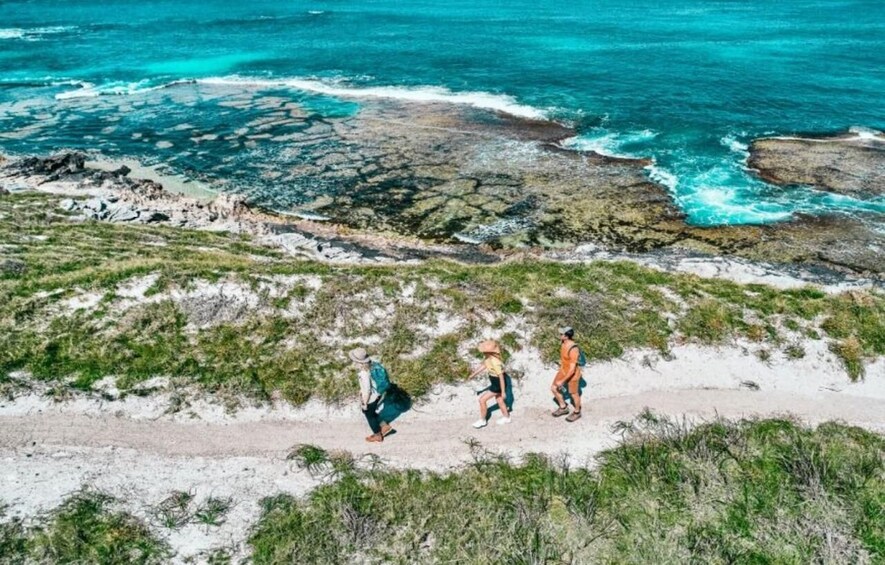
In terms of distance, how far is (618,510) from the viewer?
13.3 metres

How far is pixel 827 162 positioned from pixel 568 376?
3800 centimetres

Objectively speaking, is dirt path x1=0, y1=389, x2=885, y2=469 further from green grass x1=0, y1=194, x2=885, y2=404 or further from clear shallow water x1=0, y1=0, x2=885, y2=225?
clear shallow water x1=0, y1=0, x2=885, y2=225

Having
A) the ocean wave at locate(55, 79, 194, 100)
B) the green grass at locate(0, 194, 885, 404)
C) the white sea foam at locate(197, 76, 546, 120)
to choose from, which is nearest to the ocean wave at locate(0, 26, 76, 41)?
the ocean wave at locate(55, 79, 194, 100)

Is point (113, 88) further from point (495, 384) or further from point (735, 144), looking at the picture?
point (495, 384)

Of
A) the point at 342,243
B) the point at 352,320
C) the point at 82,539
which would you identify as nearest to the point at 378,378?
the point at 352,320

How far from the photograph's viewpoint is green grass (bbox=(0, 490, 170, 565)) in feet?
38.4

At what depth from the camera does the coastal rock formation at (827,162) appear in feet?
129

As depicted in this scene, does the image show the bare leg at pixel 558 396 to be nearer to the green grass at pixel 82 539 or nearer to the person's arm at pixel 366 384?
the person's arm at pixel 366 384

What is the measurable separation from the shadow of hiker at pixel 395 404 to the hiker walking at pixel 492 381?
82.3 inches

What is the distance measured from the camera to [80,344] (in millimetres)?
17609

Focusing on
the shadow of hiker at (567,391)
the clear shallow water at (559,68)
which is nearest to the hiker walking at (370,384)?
the shadow of hiker at (567,391)

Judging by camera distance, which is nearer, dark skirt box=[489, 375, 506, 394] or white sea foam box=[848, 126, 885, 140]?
dark skirt box=[489, 375, 506, 394]

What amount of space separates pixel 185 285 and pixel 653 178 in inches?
1277

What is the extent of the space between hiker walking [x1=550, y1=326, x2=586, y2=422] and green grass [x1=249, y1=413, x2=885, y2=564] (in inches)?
68.0
